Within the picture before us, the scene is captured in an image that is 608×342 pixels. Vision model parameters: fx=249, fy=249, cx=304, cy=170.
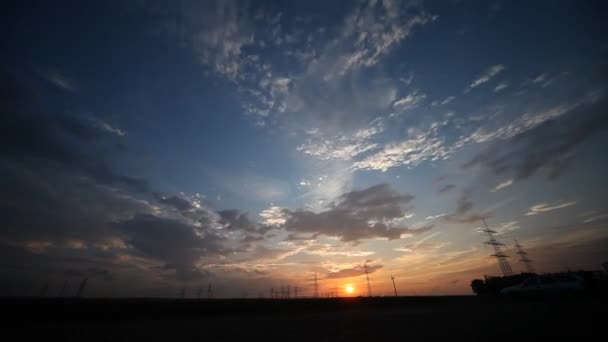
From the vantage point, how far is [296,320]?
408 inches

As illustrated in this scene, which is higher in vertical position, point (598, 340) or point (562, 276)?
point (562, 276)

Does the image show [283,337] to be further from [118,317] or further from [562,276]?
[562,276]

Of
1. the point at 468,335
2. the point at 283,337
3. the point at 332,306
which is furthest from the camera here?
the point at 332,306

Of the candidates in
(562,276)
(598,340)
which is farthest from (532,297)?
(598,340)

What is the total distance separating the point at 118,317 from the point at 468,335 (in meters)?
16.5

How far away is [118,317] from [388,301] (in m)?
21.7

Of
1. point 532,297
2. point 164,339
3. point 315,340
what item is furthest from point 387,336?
point 532,297

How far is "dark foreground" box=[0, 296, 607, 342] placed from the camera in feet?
19.6

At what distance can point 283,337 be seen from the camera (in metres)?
6.12

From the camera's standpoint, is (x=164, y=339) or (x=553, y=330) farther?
(x=164, y=339)

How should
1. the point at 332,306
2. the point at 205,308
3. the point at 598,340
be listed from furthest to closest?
the point at 332,306 → the point at 205,308 → the point at 598,340

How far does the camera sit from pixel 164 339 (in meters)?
6.46

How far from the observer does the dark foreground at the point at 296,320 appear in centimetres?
598

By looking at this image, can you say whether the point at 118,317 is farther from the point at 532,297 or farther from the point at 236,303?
the point at 532,297
